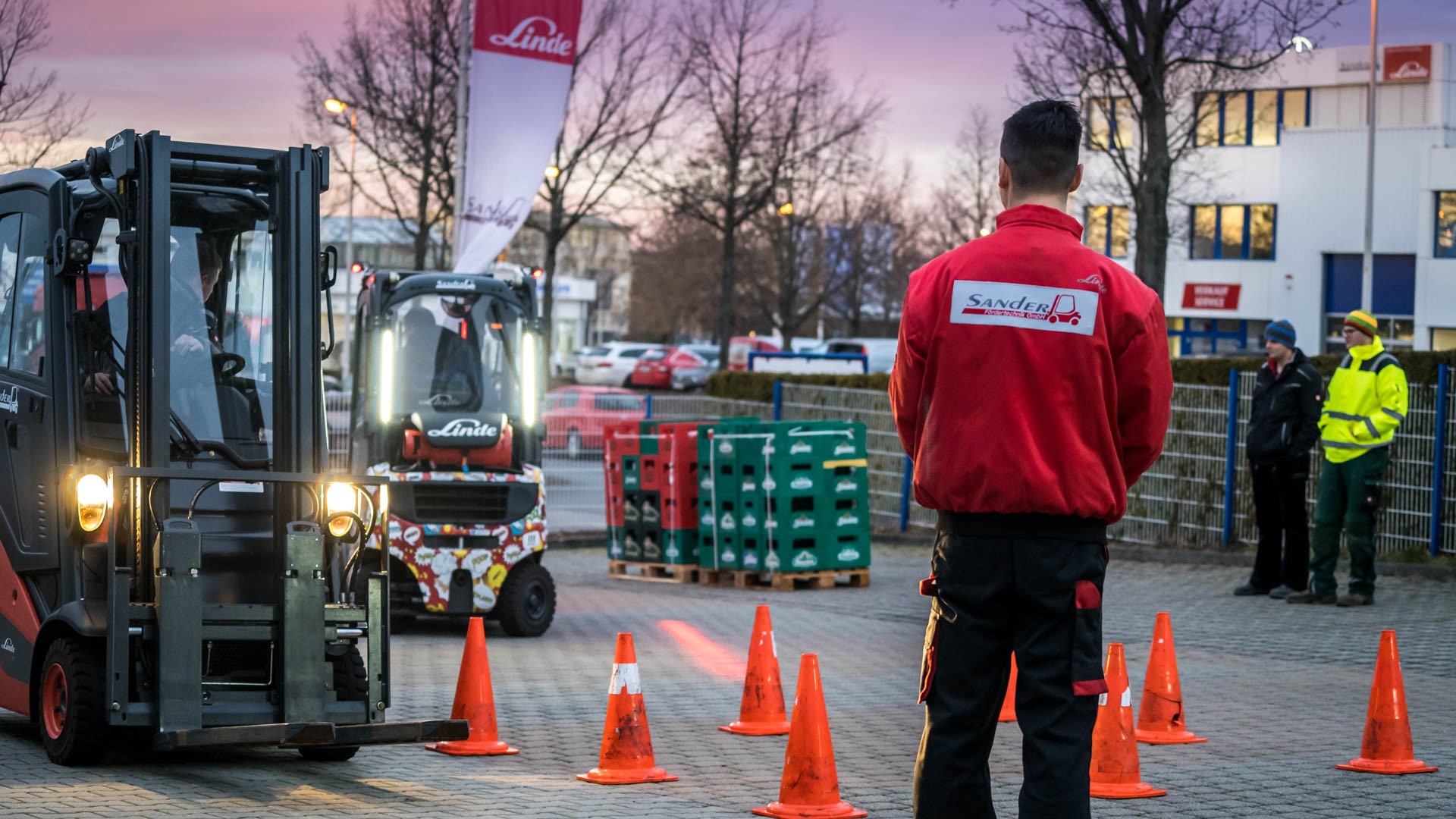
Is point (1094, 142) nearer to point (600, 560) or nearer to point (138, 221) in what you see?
point (600, 560)

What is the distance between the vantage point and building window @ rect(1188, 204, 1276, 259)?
58688mm

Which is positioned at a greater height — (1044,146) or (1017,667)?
(1044,146)

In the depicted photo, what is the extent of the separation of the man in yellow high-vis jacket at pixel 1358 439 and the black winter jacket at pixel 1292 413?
0.82 feet

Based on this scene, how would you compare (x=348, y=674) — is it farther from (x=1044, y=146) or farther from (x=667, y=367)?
(x=667, y=367)

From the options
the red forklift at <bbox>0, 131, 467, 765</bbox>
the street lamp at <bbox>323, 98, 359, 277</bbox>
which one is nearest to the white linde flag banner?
the red forklift at <bbox>0, 131, 467, 765</bbox>

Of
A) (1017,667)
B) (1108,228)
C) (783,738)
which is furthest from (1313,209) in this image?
(1017,667)

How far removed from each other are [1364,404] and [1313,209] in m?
45.2

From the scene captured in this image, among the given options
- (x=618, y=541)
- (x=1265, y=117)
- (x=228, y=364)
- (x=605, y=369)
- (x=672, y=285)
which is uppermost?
(x=1265, y=117)

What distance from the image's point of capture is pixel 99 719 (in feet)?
24.3

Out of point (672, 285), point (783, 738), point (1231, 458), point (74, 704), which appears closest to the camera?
point (74, 704)

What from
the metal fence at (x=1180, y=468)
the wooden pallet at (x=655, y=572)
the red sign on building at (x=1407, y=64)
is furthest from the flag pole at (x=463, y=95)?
the red sign on building at (x=1407, y=64)

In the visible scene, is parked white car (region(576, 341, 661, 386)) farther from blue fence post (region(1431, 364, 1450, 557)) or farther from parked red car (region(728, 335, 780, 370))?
blue fence post (region(1431, 364, 1450, 557))

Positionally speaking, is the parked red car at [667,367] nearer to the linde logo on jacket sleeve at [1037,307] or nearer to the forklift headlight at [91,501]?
the forklift headlight at [91,501]

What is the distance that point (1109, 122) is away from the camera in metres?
38.3
